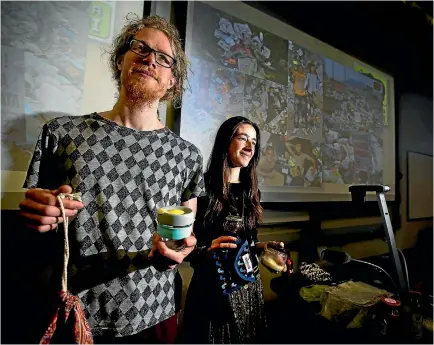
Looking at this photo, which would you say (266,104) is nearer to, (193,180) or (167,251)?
(193,180)

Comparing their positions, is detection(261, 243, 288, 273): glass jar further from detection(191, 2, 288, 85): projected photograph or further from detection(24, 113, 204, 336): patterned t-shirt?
detection(191, 2, 288, 85): projected photograph

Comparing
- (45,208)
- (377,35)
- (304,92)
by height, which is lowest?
(45,208)

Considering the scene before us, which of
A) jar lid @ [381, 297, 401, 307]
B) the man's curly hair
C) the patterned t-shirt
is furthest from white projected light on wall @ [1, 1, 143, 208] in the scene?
jar lid @ [381, 297, 401, 307]

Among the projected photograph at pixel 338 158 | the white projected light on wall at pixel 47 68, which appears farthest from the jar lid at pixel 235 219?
the projected photograph at pixel 338 158

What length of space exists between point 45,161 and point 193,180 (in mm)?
431

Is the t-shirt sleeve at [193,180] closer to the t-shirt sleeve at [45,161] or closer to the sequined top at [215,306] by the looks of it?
the sequined top at [215,306]

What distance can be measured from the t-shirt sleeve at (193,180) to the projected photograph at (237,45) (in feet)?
1.72

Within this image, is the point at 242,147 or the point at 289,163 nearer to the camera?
the point at 242,147

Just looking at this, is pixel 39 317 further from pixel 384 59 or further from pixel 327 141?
pixel 384 59

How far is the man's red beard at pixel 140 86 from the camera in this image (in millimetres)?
776

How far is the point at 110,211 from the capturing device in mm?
736

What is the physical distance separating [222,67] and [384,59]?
1629 mm

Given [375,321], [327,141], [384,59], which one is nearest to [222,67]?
[327,141]

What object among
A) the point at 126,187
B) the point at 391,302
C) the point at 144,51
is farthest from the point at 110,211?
the point at 391,302
